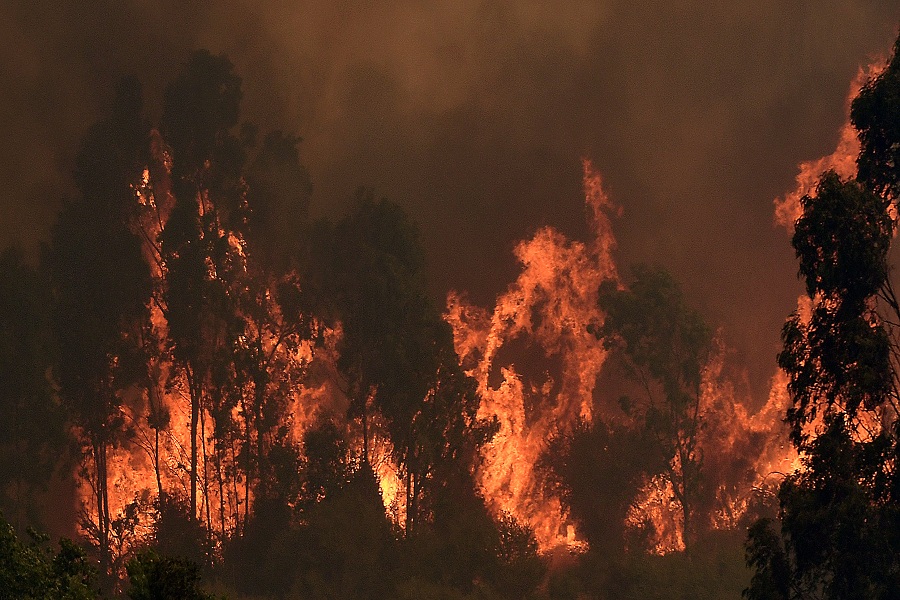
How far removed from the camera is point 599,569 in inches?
2245

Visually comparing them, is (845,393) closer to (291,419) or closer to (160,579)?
(160,579)

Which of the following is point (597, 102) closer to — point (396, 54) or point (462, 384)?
point (396, 54)

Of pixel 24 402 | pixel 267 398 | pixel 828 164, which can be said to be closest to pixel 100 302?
pixel 24 402

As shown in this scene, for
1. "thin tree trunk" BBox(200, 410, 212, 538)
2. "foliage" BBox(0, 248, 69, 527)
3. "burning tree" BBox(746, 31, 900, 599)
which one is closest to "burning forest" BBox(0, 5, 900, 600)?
"foliage" BBox(0, 248, 69, 527)

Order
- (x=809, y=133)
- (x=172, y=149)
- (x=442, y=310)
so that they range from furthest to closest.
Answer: (x=809, y=133) < (x=442, y=310) < (x=172, y=149)

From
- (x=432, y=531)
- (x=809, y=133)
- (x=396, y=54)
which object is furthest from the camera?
(x=396, y=54)

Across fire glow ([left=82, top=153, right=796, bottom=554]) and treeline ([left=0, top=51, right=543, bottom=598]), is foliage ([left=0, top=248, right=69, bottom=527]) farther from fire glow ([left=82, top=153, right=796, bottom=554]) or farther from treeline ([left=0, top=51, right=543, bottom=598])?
fire glow ([left=82, top=153, right=796, bottom=554])

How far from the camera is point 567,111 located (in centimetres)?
8262

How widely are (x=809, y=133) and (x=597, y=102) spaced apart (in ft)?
46.3

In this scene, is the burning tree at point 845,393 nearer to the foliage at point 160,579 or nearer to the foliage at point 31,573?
the foliage at point 160,579

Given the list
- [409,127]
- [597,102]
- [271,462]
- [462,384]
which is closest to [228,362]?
[271,462]

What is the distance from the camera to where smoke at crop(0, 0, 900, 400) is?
7881 cm

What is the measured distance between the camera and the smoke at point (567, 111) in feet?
259

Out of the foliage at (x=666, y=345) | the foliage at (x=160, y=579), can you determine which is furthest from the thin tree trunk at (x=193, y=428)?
the foliage at (x=160, y=579)
